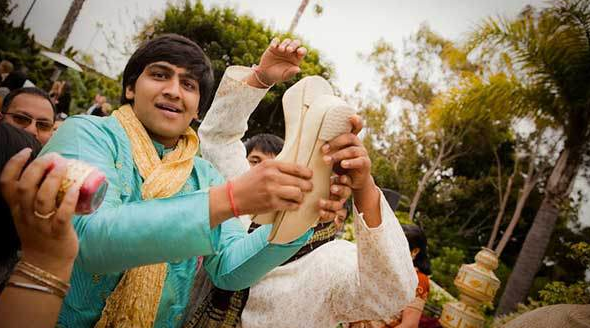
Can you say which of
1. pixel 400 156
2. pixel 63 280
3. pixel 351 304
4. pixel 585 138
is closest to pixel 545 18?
pixel 585 138

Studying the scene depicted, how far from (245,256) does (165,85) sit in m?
0.61

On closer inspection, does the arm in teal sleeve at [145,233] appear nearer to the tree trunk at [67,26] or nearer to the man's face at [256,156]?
the man's face at [256,156]

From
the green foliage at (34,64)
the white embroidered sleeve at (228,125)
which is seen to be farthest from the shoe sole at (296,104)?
the green foliage at (34,64)

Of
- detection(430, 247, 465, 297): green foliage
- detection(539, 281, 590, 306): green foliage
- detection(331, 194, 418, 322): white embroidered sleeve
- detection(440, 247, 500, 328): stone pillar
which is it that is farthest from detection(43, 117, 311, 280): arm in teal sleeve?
detection(430, 247, 465, 297): green foliage

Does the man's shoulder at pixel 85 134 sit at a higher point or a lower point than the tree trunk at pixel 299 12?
lower

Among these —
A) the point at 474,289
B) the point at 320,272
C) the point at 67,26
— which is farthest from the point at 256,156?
the point at 67,26

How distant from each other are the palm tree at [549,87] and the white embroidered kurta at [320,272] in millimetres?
6433

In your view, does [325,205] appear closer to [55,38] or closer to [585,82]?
[585,82]

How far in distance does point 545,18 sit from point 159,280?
25.0 feet

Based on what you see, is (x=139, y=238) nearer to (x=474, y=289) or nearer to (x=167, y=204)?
(x=167, y=204)

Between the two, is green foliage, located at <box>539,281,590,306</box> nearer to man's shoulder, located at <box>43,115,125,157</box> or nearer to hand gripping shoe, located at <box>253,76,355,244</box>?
hand gripping shoe, located at <box>253,76,355,244</box>

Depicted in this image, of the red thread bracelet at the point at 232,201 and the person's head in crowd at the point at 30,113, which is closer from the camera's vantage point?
the red thread bracelet at the point at 232,201

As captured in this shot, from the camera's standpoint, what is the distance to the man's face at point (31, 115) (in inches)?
109

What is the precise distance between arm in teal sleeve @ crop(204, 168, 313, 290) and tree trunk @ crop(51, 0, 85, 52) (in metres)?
18.2
